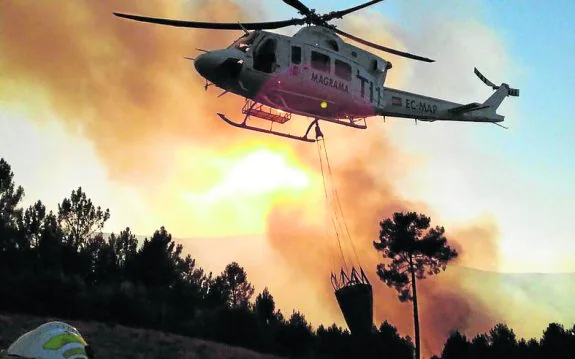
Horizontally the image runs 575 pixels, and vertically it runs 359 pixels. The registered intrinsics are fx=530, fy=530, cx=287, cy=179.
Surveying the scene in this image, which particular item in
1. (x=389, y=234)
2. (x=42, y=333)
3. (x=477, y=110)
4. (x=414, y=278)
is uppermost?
(x=477, y=110)

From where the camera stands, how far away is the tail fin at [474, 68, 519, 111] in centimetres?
2800

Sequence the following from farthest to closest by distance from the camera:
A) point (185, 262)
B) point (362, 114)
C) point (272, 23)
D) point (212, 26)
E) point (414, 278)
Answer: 1. point (185, 262)
2. point (414, 278)
3. point (362, 114)
4. point (272, 23)
5. point (212, 26)

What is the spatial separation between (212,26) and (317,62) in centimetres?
430

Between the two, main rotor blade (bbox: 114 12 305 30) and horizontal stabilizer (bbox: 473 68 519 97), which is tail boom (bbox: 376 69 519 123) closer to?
horizontal stabilizer (bbox: 473 68 519 97)

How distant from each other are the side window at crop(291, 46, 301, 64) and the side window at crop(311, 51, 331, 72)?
647 millimetres

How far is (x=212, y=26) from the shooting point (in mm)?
18500

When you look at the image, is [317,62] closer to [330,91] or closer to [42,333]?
[330,91]

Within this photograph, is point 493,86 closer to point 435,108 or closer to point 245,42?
point 435,108

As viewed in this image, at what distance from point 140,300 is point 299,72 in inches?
842

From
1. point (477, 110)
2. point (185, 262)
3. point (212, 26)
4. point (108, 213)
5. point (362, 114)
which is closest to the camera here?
point (212, 26)

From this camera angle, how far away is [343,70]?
21297 millimetres

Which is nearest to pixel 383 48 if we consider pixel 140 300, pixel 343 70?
pixel 343 70

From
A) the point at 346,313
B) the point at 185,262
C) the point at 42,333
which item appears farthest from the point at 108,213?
the point at 42,333

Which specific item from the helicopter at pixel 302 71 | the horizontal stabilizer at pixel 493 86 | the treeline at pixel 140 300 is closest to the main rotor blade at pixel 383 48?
the helicopter at pixel 302 71
